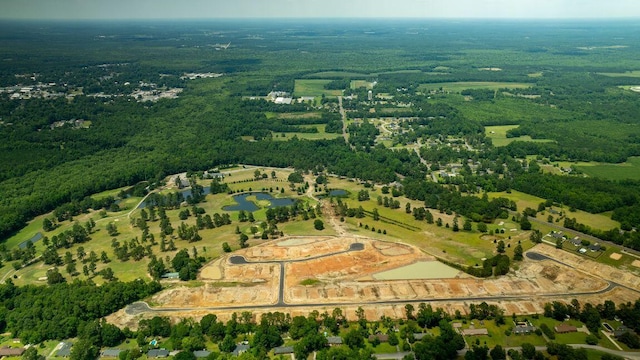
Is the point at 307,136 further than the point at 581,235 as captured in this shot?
Yes

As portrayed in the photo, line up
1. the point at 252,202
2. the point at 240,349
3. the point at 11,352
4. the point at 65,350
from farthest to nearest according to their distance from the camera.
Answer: the point at 252,202
the point at 65,350
the point at 11,352
the point at 240,349

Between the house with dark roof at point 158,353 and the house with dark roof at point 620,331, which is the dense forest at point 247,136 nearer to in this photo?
the house with dark roof at point 620,331

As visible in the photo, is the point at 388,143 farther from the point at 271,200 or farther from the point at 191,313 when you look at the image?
the point at 191,313

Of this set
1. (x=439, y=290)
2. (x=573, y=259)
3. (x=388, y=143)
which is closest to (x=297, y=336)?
(x=439, y=290)

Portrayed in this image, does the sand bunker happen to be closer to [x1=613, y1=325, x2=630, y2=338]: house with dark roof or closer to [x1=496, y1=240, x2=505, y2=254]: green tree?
[x1=496, y1=240, x2=505, y2=254]: green tree

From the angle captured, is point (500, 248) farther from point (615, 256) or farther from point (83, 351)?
point (83, 351)

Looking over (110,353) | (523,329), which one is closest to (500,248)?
(523,329)

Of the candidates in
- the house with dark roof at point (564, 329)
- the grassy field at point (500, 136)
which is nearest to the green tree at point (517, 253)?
the house with dark roof at point (564, 329)
